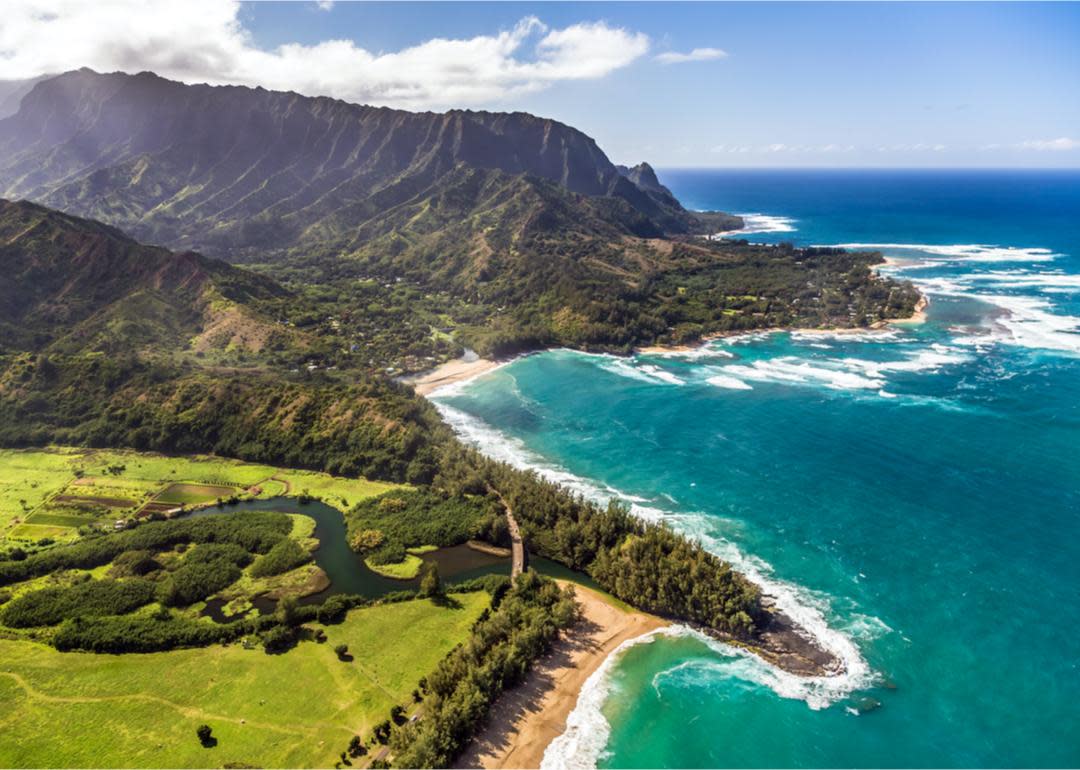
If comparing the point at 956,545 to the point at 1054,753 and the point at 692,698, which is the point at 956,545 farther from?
the point at 692,698

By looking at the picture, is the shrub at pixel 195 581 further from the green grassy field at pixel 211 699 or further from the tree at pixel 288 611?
the tree at pixel 288 611

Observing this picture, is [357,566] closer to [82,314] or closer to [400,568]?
[400,568]

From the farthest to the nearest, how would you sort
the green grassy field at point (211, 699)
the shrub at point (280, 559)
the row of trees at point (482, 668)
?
the shrub at point (280, 559), the green grassy field at point (211, 699), the row of trees at point (482, 668)

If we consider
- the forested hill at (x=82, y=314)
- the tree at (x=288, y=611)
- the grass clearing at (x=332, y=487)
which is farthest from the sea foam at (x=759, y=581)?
the forested hill at (x=82, y=314)

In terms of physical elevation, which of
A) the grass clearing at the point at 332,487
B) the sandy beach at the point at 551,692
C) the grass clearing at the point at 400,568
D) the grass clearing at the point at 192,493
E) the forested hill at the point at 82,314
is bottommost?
the sandy beach at the point at 551,692

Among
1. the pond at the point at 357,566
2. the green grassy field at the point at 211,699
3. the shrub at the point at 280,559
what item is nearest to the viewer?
the green grassy field at the point at 211,699
